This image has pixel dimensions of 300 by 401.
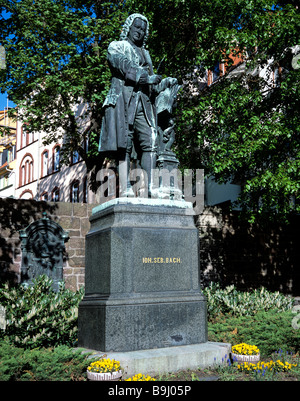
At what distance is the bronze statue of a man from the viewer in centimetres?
613

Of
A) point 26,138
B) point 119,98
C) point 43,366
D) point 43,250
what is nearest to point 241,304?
point 119,98

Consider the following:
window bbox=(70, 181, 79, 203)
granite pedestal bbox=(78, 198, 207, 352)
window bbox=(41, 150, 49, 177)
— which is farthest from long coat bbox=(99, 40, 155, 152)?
window bbox=(41, 150, 49, 177)

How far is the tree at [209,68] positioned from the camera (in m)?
11.5

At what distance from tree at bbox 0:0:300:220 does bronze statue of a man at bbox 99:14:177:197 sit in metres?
3.01

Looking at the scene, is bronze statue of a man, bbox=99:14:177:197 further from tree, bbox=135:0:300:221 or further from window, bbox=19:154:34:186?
window, bbox=19:154:34:186

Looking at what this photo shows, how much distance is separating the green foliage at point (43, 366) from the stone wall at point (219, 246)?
7.39 metres

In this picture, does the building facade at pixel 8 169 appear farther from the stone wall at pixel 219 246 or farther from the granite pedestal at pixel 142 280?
the granite pedestal at pixel 142 280

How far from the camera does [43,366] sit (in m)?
4.25

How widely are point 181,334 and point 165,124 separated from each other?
305cm

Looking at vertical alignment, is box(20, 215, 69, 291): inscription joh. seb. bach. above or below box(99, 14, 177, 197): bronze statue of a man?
below

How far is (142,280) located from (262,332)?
221 centimetres

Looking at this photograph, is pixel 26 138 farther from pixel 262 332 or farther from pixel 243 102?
pixel 262 332
